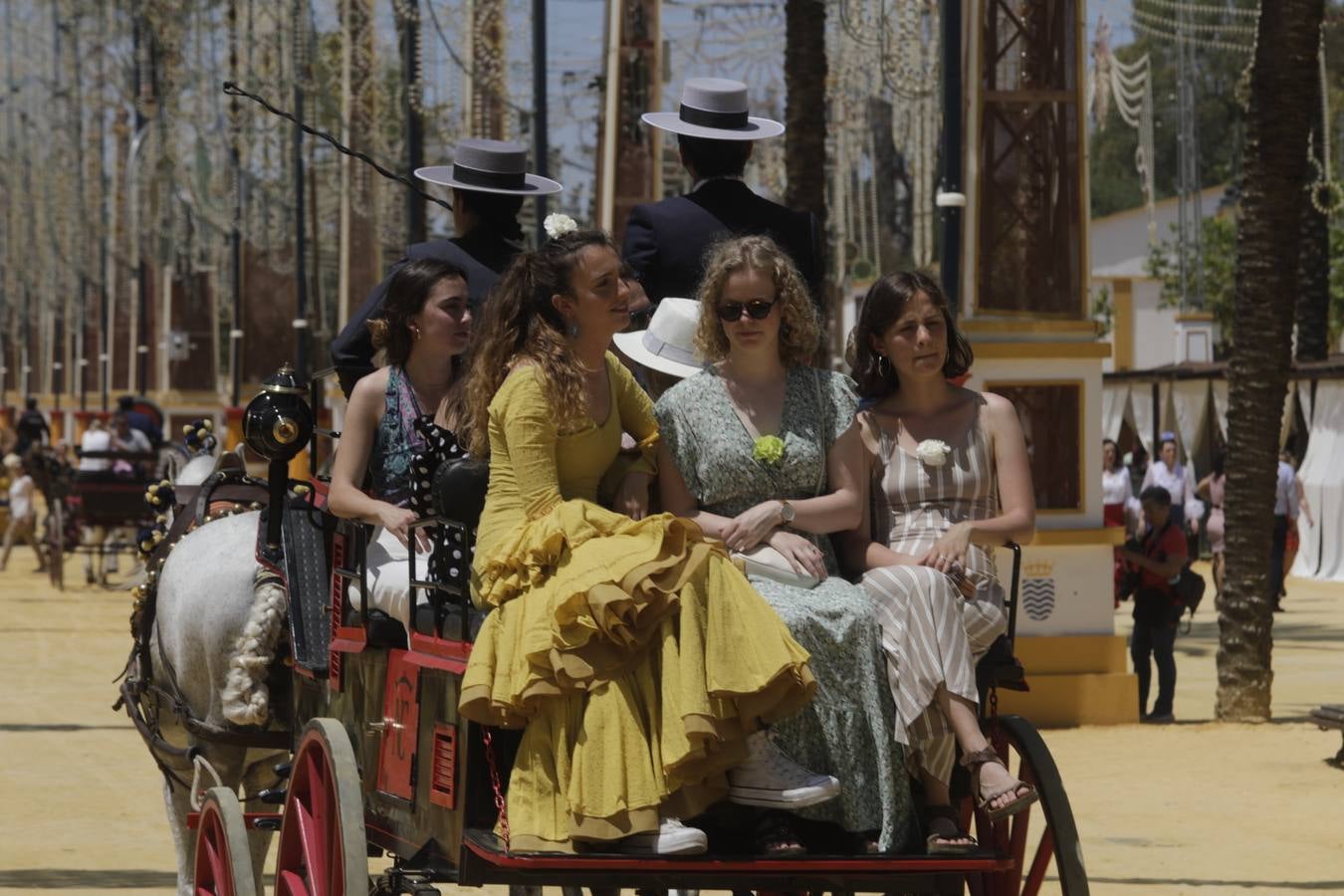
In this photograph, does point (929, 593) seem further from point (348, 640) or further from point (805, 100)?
point (805, 100)

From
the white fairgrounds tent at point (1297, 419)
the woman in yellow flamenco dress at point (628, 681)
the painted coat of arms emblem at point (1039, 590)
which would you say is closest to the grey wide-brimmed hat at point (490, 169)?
the woman in yellow flamenco dress at point (628, 681)

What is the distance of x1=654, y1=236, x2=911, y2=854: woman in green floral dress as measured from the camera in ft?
17.7

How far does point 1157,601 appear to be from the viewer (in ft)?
49.9

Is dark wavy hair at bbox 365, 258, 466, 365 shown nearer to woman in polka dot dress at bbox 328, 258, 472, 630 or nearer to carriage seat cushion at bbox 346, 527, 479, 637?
woman in polka dot dress at bbox 328, 258, 472, 630

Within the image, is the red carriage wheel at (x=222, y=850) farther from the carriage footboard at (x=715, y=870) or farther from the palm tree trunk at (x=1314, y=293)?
the palm tree trunk at (x=1314, y=293)

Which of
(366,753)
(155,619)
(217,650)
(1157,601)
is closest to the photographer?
(366,753)

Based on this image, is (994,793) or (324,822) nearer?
(994,793)

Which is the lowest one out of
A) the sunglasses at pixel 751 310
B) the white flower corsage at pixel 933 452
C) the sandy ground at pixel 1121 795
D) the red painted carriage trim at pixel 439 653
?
the sandy ground at pixel 1121 795

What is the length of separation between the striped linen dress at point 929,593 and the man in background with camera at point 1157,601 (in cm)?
910

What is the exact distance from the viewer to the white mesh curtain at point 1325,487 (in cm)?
2989

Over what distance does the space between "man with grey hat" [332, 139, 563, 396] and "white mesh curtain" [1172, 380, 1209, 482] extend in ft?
91.7

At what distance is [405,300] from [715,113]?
114 centimetres

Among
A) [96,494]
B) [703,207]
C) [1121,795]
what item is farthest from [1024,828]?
[96,494]

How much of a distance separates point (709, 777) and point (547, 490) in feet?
2.66
